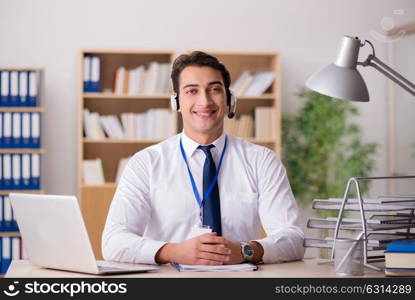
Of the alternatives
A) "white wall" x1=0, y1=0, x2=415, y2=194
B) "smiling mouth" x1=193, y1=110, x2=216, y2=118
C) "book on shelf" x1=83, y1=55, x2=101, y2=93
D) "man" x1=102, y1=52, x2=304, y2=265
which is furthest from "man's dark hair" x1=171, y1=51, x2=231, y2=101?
"white wall" x1=0, y1=0, x2=415, y2=194

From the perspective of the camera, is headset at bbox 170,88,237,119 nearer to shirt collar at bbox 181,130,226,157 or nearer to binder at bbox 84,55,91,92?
shirt collar at bbox 181,130,226,157

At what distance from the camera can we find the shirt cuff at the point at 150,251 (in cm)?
222

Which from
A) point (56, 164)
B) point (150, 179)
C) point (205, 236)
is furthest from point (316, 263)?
point (56, 164)

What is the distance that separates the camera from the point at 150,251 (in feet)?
7.32

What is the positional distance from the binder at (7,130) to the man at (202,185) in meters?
3.11

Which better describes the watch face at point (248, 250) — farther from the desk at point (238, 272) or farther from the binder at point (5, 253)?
the binder at point (5, 253)

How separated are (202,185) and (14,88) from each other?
11.1 ft

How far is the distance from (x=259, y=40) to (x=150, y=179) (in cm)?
383

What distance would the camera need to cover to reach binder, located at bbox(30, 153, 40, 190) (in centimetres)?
562

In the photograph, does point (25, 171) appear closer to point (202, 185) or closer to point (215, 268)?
point (202, 185)

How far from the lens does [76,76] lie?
6016mm

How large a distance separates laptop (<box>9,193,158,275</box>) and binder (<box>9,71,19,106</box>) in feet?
12.0

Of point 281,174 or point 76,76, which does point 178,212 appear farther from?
point 76,76

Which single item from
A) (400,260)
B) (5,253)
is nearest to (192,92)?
(400,260)
